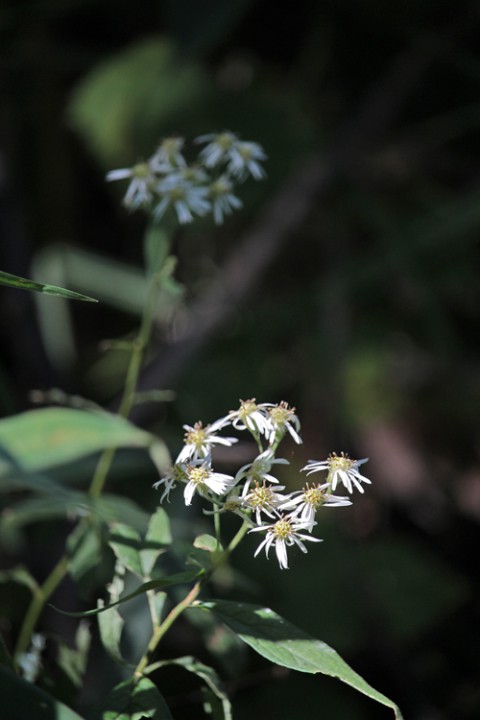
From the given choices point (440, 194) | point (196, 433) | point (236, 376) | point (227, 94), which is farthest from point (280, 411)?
point (440, 194)

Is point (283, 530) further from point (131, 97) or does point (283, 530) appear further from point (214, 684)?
point (131, 97)

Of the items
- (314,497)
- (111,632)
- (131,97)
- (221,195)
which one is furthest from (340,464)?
(131,97)

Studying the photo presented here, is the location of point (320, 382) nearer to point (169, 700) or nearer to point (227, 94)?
point (227, 94)

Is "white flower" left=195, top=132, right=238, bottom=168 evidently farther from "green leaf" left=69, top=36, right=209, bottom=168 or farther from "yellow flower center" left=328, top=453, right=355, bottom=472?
"green leaf" left=69, top=36, right=209, bottom=168

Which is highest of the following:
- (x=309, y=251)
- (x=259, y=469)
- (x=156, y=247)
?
(x=309, y=251)

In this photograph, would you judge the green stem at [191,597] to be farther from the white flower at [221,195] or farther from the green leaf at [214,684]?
the white flower at [221,195]

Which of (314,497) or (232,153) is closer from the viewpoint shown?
(314,497)

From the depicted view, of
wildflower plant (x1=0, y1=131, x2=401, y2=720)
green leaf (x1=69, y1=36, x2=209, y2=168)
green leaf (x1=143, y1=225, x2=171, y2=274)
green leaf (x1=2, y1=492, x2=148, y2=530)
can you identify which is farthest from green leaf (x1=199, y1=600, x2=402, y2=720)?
green leaf (x1=69, y1=36, x2=209, y2=168)

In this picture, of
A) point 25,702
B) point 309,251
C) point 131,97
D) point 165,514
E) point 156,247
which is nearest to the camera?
point 25,702
